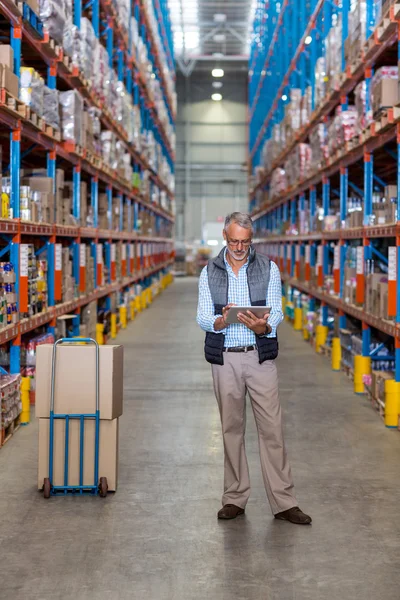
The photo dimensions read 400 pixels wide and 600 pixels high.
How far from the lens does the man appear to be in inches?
162

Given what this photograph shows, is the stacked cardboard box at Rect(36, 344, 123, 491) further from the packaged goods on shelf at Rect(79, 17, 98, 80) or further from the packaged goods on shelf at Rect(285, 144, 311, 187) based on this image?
the packaged goods on shelf at Rect(285, 144, 311, 187)

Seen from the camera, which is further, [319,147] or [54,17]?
[319,147]

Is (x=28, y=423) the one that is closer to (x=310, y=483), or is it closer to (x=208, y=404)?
(x=208, y=404)

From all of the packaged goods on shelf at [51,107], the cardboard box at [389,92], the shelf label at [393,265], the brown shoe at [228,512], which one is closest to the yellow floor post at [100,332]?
the packaged goods on shelf at [51,107]

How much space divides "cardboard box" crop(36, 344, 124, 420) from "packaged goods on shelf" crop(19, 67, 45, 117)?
9.84 ft

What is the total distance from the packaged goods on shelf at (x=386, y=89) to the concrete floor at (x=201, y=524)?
8.92 ft

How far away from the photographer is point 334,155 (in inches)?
391

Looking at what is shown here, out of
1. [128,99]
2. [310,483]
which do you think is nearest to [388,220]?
[310,483]

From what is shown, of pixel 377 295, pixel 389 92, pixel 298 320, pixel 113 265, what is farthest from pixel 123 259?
pixel 389 92

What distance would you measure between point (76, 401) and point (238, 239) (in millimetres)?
1406

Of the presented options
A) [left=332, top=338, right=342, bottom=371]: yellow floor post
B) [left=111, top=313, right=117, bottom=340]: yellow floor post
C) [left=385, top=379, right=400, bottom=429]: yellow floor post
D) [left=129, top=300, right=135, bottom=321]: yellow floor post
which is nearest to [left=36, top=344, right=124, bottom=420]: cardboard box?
[left=385, top=379, right=400, bottom=429]: yellow floor post

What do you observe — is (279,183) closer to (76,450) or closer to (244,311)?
(76,450)

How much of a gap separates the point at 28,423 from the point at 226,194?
105ft

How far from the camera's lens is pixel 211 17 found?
30922 mm
